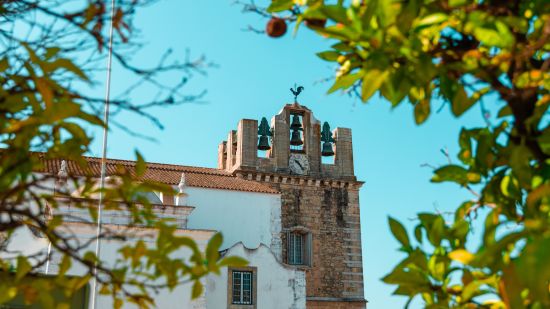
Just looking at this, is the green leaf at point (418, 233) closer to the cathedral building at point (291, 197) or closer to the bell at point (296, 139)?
the cathedral building at point (291, 197)

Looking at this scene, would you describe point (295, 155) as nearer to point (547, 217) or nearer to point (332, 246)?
point (332, 246)

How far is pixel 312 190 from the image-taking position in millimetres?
29812

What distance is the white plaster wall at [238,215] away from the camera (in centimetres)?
2622

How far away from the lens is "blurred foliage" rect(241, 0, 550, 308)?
74.3 inches

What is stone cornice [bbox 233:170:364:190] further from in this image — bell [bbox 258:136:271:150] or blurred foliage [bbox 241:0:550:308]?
blurred foliage [bbox 241:0:550:308]

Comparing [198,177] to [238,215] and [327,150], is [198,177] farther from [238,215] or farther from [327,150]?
[327,150]

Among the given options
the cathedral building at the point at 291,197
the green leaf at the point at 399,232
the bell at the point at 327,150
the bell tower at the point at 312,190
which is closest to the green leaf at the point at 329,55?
the green leaf at the point at 399,232

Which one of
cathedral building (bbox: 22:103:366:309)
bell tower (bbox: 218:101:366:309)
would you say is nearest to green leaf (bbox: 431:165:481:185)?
cathedral building (bbox: 22:103:366:309)

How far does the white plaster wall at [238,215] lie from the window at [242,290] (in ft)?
14.6

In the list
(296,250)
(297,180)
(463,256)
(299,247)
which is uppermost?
(297,180)

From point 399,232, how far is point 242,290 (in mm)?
19546

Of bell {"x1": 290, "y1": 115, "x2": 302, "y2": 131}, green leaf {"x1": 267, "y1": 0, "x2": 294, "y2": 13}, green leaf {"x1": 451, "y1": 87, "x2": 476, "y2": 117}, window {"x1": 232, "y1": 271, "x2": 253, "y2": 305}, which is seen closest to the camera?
green leaf {"x1": 451, "y1": 87, "x2": 476, "y2": 117}

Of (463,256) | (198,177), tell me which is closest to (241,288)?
(198,177)

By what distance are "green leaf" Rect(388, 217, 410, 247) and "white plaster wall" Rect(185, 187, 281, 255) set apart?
2366cm
